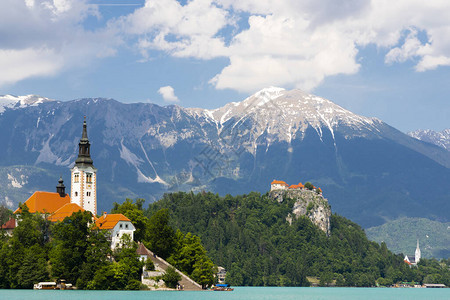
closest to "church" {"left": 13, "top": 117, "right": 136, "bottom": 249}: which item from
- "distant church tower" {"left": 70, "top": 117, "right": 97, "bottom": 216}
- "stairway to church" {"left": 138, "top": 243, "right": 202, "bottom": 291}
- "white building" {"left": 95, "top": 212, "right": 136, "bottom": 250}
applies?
"distant church tower" {"left": 70, "top": 117, "right": 97, "bottom": 216}

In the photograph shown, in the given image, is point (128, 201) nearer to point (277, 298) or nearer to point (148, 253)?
point (148, 253)

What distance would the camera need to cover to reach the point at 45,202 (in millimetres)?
152375

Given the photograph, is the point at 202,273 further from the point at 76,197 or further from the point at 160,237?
the point at 76,197

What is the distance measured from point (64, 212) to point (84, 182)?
10876 mm

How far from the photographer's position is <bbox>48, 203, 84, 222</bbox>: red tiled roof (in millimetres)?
142500

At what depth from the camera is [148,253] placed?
461 feet

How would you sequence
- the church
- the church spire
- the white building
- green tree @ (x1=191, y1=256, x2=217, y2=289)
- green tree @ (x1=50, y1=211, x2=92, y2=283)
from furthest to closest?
the church spire → the church → green tree @ (x1=191, y1=256, x2=217, y2=289) → the white building → green tree @ (x1=50, y1=211, x2=92, y2=283)

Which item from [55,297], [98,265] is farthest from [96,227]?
[55,297]

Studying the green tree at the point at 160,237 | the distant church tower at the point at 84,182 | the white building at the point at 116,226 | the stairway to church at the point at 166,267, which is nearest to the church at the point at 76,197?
the distant church tower at the point at 84,182

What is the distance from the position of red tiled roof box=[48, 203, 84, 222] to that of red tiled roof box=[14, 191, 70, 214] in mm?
4029

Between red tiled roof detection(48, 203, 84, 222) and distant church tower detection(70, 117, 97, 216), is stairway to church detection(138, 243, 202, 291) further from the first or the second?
distant church tower detection(70, 117, 97, 216)

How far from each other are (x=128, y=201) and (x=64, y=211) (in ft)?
47.0

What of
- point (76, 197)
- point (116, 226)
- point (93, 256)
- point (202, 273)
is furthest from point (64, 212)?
point (202, 273)

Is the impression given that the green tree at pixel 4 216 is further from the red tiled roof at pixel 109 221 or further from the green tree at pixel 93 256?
the green tree at pixel 93 256
